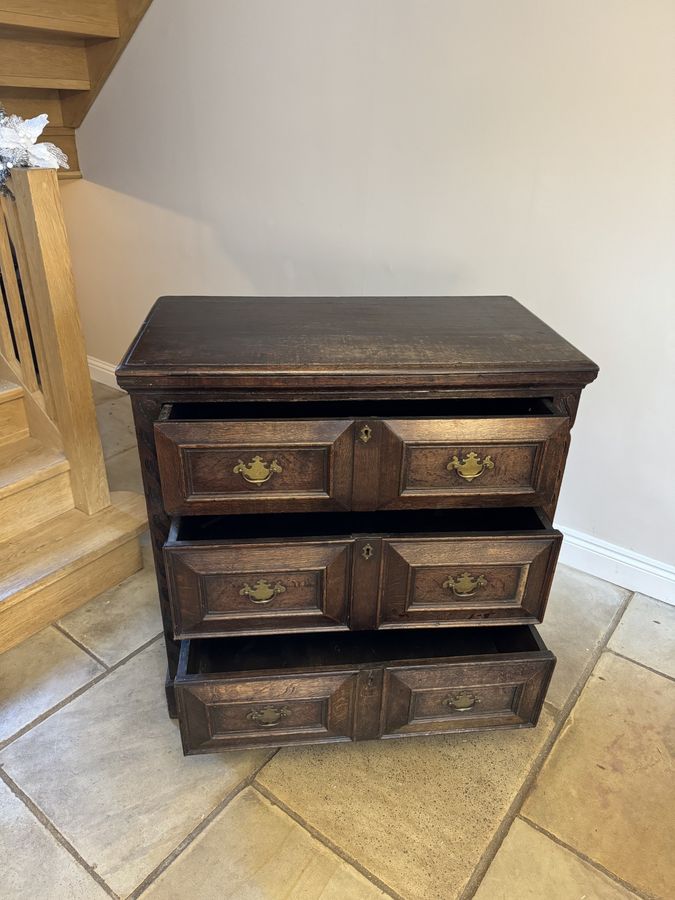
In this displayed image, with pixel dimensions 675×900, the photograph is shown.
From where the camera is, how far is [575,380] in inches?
40.8

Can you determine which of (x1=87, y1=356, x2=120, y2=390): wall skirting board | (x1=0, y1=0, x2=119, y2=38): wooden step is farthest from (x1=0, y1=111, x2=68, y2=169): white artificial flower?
(x1=87, y1=356, x2=120, y2=390): wall skirting board

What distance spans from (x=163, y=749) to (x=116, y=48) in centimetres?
234

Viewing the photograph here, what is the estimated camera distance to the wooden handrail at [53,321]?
1.46 m

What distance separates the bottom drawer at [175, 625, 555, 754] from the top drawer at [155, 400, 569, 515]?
33 centimetres

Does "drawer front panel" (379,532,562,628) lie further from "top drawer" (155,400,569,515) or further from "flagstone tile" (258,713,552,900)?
"flagstone tile" (258,713,552,900)

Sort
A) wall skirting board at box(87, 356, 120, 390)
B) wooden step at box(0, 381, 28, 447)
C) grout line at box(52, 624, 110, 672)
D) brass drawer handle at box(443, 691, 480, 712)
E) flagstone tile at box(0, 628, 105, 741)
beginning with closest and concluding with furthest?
brass drawer handle at box(443, 691, 480, 712) < flagstone tile at box(0, 628, 105, 741) < grout line at box(52, 624, 110, 672) < wooden step at box(0, 381, 28, 447) < wall skirting board at box(87, 356, 120, 390)

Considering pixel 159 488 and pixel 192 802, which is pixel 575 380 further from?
pixel 192 802

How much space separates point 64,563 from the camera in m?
1.59

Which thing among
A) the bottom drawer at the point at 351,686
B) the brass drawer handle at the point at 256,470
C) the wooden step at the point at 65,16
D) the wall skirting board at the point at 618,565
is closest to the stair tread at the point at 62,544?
the bottom drawer at the point at 351,686

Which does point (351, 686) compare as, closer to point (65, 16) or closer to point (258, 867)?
point (258, 867)

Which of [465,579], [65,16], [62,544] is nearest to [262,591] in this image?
[465,579]

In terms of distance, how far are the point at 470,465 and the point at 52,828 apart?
3.38ft

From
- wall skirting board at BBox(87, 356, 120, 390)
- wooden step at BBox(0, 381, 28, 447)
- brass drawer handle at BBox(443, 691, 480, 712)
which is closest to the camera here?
brass drawer handle at BBox(443, 691, 480, 712)

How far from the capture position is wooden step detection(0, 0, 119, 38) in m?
1.84
